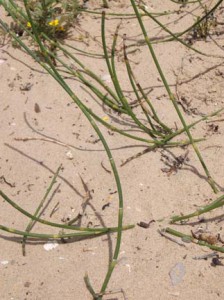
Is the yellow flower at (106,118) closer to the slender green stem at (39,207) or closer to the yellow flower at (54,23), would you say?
the slender green stem at (39,207)

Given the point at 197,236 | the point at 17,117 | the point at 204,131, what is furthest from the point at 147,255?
the point at 17,117

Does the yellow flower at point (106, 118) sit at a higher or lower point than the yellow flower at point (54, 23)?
lower

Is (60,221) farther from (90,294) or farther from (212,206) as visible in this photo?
(212,206)

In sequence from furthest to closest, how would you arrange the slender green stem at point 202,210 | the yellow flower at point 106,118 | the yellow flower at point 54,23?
the yellow flower at point 54,23 < the yellow flower at point 106,118 < the slender green stem at point 202,210

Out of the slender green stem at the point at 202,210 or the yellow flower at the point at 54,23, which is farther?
the yellow flower at the point at 54,23

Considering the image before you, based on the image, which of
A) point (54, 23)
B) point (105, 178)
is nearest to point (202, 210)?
point (105, 178)

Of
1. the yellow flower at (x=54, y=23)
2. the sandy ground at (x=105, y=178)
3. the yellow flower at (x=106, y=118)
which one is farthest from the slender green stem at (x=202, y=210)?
the yellow flower at (x=54, y=23)

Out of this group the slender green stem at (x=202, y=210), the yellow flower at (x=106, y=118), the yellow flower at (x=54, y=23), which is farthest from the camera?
the yellow flower at (x=54, y=23)

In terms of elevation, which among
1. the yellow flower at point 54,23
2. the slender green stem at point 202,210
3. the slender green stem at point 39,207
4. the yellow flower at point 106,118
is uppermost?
the yellow flower at point 54,23

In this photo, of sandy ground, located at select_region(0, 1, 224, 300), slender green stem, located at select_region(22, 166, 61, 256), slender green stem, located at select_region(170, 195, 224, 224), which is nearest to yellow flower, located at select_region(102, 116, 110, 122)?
sandy ground, located at select_region(0, 1, 224, 300)
